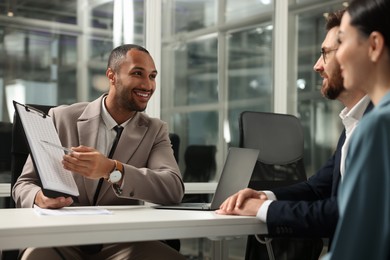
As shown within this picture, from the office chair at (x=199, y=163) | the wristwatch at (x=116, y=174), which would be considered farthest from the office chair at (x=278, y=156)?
the office chair at (x=199, y=163)

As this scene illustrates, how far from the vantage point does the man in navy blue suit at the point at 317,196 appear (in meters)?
1.46

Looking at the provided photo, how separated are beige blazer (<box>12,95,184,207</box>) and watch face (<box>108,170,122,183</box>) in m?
0.03

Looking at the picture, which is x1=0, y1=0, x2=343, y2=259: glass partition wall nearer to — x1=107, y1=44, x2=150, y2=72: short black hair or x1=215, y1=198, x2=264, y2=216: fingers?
x1=107, y1=44, x2=150, y2=72: short black hair

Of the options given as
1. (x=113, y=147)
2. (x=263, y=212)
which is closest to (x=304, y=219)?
(x=263, y=212)

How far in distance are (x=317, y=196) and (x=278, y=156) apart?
716mm

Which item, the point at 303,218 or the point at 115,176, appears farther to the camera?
the point at 115,176

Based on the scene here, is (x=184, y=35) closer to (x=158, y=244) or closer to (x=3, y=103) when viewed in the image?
(x=3, y=103)

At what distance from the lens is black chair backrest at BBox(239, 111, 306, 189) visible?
2699mm

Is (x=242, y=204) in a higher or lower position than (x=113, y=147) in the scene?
lower

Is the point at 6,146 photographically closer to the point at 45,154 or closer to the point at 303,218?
the point at 45,154

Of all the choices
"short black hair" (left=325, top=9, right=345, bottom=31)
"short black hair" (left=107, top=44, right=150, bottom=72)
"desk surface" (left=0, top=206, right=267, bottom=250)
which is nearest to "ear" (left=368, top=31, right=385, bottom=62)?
"desk surface" (left=0, top=206, right=267, bottom=250)

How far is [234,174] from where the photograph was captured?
1.83 m

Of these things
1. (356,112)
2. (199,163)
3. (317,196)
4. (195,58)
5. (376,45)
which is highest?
(195,58)

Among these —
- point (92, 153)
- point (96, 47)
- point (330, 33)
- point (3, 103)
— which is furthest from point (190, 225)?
point (96, 47)
